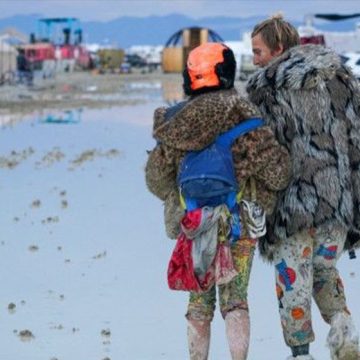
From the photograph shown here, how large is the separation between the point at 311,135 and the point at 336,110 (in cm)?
14

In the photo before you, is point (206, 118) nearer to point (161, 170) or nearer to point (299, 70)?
point (161, 170)

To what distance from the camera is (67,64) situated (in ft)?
270

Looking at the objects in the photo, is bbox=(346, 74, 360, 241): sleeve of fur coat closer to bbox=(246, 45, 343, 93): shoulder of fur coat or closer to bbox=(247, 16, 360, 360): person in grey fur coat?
bbox=(247, 16, 360, 360): person in grey fur coat

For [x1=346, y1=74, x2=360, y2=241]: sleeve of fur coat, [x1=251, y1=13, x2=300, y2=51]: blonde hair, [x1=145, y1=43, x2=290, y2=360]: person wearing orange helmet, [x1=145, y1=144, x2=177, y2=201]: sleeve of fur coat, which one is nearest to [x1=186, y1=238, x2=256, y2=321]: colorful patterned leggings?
[x1=145, y1=43, x2=290, y2=360]: person wearing orange helmet

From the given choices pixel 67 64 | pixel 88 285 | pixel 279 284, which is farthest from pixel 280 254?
pixel 67 64

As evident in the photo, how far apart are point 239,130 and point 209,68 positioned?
257mm

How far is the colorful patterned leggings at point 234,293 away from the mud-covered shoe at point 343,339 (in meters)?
0.43

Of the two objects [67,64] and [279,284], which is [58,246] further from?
[67,64]

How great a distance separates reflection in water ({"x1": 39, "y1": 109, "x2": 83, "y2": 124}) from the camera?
26.7 m

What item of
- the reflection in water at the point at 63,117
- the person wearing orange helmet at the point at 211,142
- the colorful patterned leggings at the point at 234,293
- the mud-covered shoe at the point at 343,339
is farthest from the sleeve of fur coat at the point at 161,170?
the reflection in water at the point at 63,117

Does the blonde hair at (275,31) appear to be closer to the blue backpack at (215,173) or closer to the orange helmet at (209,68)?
the orange helmet at (209,68)

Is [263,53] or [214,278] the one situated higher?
[263,53]

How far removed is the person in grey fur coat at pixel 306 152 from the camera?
216 inches

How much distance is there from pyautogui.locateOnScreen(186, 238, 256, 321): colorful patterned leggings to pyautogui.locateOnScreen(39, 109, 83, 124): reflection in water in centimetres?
2097
